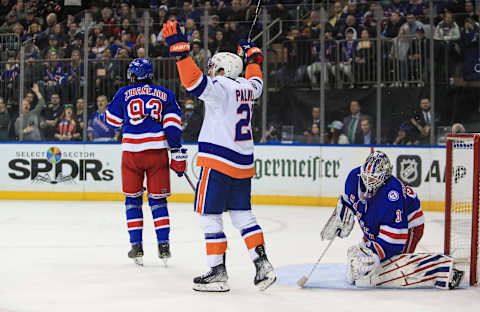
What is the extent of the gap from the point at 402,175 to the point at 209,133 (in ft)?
17.2

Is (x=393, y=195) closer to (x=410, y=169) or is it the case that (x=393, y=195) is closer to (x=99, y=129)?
(x=410, y=169)

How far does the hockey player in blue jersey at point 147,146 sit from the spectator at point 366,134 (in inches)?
176

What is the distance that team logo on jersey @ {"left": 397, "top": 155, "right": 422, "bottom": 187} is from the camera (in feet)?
28.1

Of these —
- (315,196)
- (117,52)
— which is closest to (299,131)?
(315,196)

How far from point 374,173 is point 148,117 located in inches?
65.0

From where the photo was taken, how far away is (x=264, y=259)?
12.6 feet

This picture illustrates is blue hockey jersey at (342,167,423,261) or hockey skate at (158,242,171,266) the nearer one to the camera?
blue hockey jersey at (342,167,423,261)

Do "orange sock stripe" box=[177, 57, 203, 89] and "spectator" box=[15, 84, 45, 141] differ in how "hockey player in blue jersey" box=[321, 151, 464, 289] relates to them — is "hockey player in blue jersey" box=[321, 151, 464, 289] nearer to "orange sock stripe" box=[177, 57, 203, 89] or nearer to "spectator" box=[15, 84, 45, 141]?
"orange sock stripe" box=[177, 57, 203, 89]

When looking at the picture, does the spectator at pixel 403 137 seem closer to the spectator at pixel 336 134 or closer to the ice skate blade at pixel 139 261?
the spectator at pixel 336 134

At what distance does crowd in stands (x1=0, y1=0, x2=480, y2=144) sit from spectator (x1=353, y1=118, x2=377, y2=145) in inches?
0.5

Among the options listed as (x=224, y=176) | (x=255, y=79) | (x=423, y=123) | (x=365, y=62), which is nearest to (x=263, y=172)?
(x=365, y=62)

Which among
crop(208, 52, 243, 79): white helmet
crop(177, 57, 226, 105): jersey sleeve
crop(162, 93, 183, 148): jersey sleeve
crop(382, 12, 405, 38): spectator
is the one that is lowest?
crop(162, 93, 183, 148): jersey sleeve

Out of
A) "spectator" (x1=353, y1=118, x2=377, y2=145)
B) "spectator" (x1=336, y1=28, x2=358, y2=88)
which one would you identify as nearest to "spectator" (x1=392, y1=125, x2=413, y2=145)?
"spectator" (x1=353, y1=118, x2=377, y2=145)

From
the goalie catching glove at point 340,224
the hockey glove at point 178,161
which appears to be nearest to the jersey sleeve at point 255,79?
the hockey glove at point 178,161
